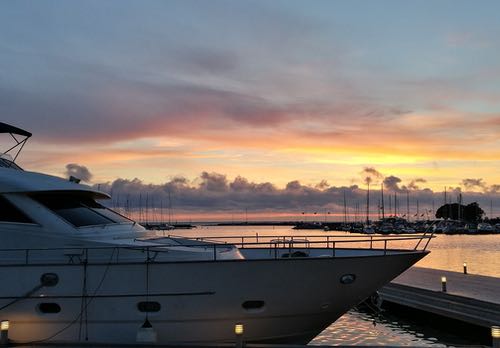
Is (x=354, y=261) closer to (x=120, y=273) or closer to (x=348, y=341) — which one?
(x=120, y=273)

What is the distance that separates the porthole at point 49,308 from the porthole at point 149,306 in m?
1.55

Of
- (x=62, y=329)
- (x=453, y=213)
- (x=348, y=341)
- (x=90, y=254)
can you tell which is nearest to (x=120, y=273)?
(x=90, y=254)

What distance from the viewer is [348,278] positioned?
393 inches

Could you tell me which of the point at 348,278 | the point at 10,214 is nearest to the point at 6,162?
the point at 10,214

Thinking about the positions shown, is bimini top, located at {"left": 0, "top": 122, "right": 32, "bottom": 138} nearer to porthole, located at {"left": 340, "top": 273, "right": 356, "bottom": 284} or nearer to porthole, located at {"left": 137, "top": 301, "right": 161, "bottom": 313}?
porthole, located at {"left": 137, "top": 301, "right": 161, "bottom": 313}

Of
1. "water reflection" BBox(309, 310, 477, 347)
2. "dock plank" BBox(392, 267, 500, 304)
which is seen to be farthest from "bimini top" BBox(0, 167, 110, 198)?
"dock plank" BBox(392, 267, 500, 304)

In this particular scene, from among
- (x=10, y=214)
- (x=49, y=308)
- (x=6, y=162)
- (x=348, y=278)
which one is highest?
(x=6, y=162)

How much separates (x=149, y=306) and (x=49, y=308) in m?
1.92

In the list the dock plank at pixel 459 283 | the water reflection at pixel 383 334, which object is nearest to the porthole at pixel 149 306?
the water reflection at pixel 383 334

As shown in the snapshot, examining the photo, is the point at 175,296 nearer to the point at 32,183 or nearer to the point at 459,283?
the point at 32,183

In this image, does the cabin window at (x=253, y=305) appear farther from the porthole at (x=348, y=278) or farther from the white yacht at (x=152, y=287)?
the porthole at (x=348, y=278)

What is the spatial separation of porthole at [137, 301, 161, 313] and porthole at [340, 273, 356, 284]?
346 centimetres

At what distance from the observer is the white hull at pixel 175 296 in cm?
955

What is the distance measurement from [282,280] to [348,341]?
643 centimetres
